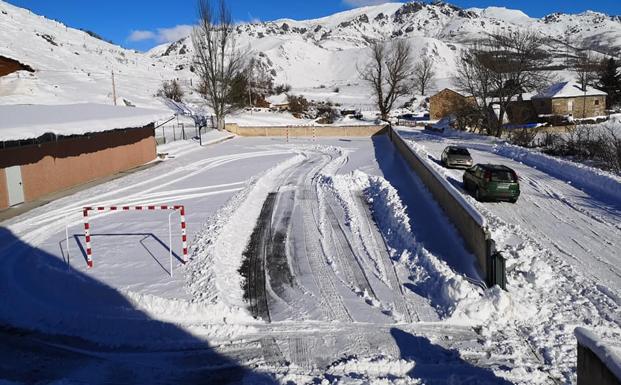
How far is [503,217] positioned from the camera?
63.5 feet

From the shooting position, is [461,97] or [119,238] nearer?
[119,238]

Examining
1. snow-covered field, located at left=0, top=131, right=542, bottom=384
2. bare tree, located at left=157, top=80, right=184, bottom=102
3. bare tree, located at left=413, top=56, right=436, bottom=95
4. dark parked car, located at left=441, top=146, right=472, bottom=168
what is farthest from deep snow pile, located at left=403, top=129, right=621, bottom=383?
bare tree, located at left=413, top=56, right=436, bottom=95

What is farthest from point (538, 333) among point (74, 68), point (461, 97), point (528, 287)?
point (74, 68)

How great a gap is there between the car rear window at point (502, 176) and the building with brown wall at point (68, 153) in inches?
706

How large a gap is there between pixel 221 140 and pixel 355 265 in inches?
1601

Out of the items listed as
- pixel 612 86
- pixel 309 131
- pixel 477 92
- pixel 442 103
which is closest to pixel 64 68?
pixel 309 131

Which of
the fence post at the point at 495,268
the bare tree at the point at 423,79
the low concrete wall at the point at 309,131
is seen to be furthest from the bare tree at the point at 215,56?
the bare tree at the point at 423,79

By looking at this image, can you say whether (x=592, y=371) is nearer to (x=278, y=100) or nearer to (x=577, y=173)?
(x=577, y=173)

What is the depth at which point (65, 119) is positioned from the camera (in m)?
25.3

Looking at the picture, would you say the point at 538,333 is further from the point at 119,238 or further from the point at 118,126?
the point at 118,126

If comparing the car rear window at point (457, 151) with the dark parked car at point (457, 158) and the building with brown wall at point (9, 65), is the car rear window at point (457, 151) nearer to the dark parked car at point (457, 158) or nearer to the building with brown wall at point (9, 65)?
the dark parked car at point (457, 158)

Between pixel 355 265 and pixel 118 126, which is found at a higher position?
pixel 118 126

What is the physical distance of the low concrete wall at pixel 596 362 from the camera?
19.6ft

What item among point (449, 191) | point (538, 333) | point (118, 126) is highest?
point (118, 126)
